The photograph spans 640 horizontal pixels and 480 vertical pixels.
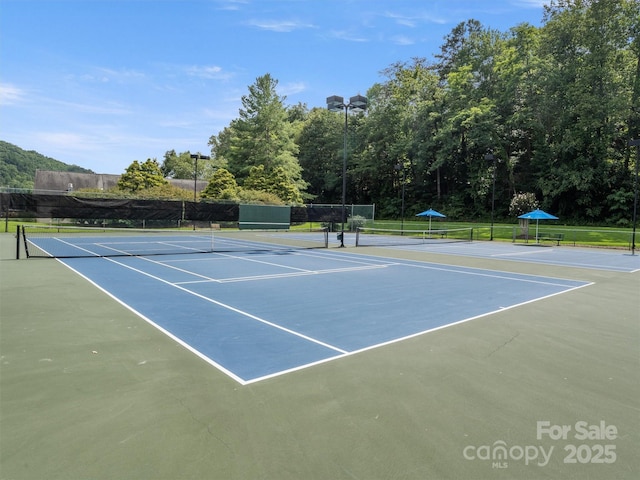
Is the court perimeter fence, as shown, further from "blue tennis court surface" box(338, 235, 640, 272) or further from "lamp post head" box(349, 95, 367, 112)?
"blue tennis court surface" box(338, 235, 640, 272)

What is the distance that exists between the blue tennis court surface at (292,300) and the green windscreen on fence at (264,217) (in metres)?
16.4

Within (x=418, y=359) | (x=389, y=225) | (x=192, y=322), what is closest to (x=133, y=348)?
(x=192, y=322)

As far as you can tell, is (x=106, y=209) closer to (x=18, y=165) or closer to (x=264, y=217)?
(x=264, y=217)

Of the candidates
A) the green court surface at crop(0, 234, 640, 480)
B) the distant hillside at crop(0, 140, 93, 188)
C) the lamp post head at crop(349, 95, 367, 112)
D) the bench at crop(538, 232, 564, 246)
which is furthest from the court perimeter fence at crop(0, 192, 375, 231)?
the distant hillside at crop(0, 140, 93, 188)

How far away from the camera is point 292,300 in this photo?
749cm

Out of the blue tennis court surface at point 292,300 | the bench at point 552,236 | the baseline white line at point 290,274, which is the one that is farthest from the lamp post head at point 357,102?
the bench at point 552,236

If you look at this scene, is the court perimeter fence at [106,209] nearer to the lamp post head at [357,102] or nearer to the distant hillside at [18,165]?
the lamp post head at [357,102]

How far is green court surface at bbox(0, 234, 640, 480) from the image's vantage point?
2.57 meters

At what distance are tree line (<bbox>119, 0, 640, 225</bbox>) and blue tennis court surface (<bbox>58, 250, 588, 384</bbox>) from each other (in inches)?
753

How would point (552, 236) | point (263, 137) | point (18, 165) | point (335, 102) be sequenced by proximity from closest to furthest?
point (335, 102), point (552, 236), point (263, 137), point (18, 165)

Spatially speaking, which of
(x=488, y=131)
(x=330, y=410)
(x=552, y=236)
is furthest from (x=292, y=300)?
(x=488, y=131)

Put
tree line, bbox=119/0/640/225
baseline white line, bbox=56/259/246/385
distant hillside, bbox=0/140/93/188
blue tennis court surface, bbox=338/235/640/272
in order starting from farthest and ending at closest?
distant hillside, bbox=0/140/93/188 < tree line, bbox=119/0/640/225 < blue tennis court surface, bbox=338/235/640/272 < baseline white line, bbox=56/259/246/385

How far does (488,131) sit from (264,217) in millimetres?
24229

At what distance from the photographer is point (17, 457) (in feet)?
Result: 8.46
